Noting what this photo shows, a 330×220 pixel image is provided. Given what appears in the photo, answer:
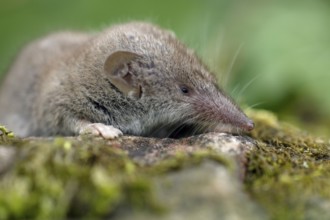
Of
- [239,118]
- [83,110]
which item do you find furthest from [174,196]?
[83,110]

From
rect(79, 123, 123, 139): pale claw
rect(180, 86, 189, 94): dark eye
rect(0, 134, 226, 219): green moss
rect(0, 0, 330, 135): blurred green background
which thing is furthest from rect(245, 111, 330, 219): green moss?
rect(0, 0, 330, 135): blurred green background

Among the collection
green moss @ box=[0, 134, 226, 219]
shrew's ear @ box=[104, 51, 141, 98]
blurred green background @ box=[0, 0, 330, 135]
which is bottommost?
green moss @ box=[0, 134, 226, 219]

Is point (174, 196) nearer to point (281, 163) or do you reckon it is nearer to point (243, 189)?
point (243, 189)

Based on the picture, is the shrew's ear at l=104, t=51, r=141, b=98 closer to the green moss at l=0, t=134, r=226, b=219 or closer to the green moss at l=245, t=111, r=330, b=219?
the green moss at l=245, t=111, r=330, b=219

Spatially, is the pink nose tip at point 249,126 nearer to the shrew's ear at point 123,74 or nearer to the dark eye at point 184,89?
the dark eye at point 184,89

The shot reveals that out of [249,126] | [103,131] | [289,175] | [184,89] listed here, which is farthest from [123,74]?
[289,175]

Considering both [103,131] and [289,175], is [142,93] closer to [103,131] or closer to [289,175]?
[103,131]
